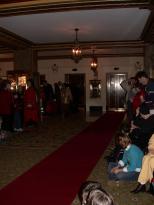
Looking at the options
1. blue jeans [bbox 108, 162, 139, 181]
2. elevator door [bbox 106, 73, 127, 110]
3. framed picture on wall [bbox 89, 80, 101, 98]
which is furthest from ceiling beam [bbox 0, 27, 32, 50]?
elevator door [bbox 106, 73, 127, 110]

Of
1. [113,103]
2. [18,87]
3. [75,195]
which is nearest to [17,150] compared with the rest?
[75,195]

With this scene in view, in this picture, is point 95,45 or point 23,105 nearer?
point 23,105

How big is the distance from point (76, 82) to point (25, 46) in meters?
5.82

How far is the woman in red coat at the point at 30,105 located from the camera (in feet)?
31.8

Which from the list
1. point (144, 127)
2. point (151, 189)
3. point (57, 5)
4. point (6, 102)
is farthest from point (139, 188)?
point (6, 102)

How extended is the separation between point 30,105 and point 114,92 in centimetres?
779

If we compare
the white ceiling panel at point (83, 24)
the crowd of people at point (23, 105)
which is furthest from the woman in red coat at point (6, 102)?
the white ceiling panel at point (83, 24)

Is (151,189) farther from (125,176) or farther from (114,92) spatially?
(114,92)

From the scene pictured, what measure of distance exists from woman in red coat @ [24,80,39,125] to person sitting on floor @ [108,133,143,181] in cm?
538

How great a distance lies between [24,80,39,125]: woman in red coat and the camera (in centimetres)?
968

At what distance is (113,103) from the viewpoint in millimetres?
16844

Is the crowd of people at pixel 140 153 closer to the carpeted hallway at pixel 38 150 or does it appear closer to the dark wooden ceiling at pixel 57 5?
the carpeted hallway at pixel 38 150

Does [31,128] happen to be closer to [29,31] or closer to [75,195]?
[29,31]

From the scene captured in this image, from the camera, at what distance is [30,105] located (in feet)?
32.0
